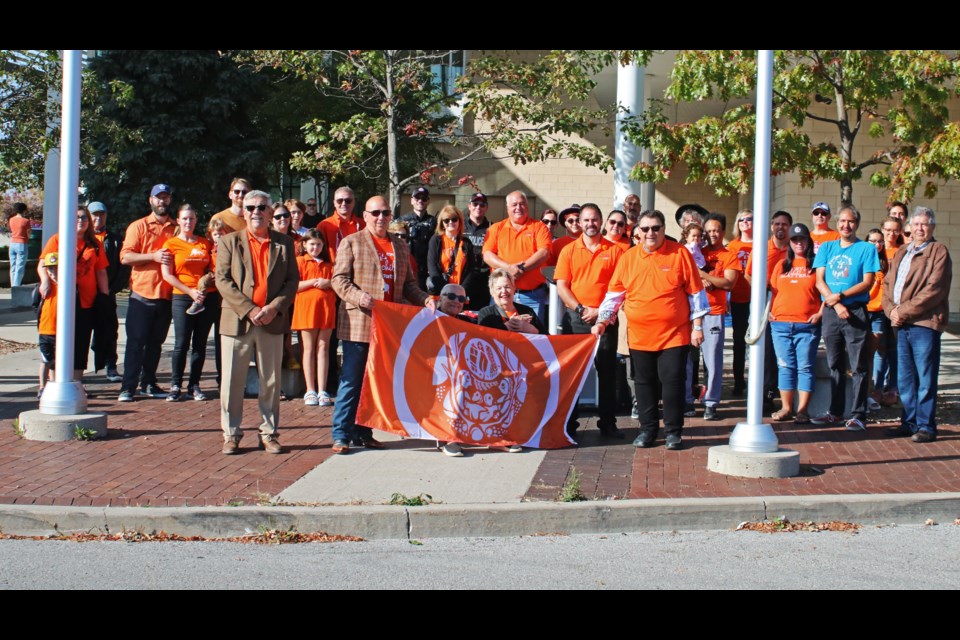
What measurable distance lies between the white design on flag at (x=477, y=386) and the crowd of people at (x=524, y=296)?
12.2 inches

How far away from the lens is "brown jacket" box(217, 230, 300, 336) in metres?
8.08

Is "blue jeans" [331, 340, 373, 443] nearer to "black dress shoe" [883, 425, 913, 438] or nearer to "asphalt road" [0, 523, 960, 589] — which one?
"asphalt road" [0, 523, 960, 589]

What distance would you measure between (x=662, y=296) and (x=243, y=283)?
135 inches

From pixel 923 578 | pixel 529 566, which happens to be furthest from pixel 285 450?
pixel 923 578

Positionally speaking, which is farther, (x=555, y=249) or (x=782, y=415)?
(x=555, y=249)

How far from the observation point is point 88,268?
1048 cm

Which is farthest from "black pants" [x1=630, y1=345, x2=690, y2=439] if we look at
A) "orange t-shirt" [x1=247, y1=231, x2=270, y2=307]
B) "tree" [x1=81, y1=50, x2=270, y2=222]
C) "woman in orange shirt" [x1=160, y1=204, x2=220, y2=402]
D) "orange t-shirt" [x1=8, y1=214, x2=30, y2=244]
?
"tree" [x1=81, y1=50, x2=270, y2=222]

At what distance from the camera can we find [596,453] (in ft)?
27.6

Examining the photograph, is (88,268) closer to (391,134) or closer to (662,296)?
(391,134)

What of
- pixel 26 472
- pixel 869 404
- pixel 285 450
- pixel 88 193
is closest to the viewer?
pixel 26 472

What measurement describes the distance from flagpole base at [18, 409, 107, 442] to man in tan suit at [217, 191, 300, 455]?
123 cm

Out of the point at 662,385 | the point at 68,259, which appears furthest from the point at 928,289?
the point at 68,259
